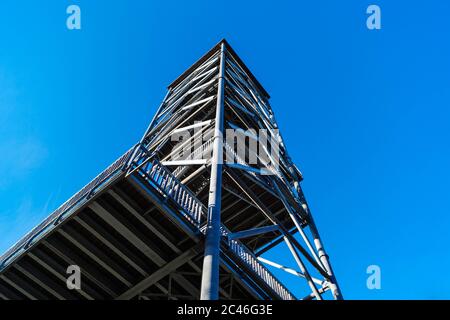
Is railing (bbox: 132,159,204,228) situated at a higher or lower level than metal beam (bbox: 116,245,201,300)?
higher

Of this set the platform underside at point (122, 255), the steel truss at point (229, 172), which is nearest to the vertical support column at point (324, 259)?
the steel truss at point (229, 172)

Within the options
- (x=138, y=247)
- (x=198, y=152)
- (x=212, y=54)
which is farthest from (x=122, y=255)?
(x=212, y=54)

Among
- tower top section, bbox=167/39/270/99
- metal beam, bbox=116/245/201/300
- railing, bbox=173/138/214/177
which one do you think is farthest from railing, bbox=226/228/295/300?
tower top section, bbox=167/39/270/99

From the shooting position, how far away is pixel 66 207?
9.16 m

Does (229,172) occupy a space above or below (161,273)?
above

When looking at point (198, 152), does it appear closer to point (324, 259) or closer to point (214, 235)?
point (324, 259)

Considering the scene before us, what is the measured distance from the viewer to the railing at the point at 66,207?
28.0 ft

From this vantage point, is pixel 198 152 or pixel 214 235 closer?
pixel 214 235

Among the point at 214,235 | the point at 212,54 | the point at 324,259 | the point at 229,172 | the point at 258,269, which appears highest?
the point at 212,54

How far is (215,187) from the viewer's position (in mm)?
8938

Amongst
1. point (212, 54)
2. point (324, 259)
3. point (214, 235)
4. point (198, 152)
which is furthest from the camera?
point (212, 54)

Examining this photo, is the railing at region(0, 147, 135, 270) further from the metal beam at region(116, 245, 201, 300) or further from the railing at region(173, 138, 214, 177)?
the railing at region(173, 138, 214, 177)

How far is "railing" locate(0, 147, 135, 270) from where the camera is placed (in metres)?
8.54
